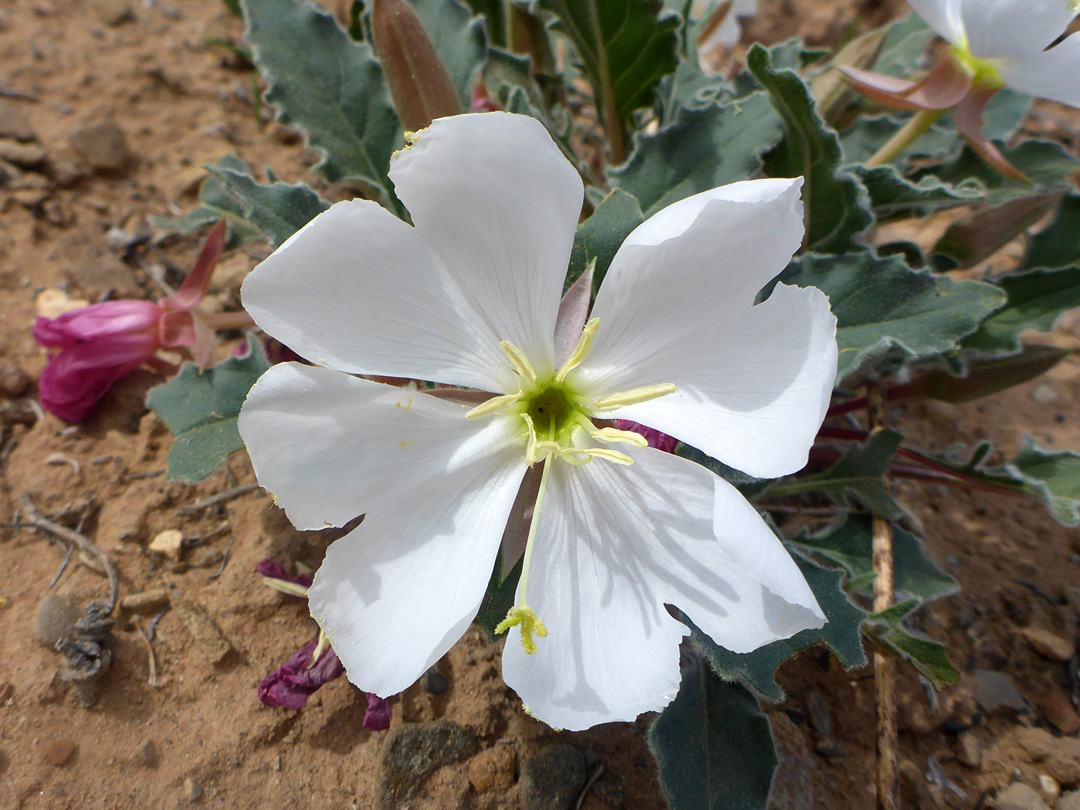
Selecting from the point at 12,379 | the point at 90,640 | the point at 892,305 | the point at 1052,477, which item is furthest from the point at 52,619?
the point at 1052,477

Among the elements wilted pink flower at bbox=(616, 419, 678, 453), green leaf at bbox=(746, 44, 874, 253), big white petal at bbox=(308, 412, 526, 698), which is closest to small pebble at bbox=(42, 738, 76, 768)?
big white petal at bbox=(308, 412, 526, 698)

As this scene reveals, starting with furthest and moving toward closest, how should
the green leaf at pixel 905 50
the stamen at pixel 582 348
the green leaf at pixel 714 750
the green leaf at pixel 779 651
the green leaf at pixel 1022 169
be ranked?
1. the green leaf at pixel 905 50
2. the green leaf at pixel 1022 169
3. the green leaf at pixel 714 750
4. the green leaf at pixel 779 651
5. the stamen at pixel 582 348

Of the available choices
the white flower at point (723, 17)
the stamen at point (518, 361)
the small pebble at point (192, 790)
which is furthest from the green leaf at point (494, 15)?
the small pebble at point (192, 790)

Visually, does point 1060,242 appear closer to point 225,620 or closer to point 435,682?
point 435,682

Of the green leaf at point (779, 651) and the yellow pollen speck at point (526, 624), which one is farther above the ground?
the yellow pollen speck at point (526, 624)

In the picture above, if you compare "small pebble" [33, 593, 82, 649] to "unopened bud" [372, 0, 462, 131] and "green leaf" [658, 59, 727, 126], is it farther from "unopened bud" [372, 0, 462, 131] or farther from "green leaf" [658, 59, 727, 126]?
"green leaf" [658, 59, 727, 126]

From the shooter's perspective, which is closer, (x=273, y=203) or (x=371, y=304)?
(x=371, y=304)

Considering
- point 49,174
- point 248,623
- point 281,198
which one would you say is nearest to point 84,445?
point 248,623

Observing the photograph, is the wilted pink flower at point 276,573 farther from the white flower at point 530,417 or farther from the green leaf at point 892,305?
the green leaf at point 892,305
